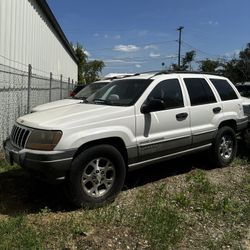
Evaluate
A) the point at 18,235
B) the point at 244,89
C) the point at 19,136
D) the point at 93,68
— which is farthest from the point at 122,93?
the point at 93,68

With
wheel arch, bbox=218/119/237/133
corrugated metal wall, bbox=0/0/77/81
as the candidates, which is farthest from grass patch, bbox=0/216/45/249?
corrugated metal wall, bbox=0/0/77/81

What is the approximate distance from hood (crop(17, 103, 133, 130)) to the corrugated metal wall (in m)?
4.39

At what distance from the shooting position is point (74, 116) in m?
5.61

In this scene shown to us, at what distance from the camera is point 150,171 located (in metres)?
7.61

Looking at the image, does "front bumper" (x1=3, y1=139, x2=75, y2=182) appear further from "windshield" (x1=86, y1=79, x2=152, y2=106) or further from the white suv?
"windshield" (x1=86, y1=79, x2=152, y2=106)

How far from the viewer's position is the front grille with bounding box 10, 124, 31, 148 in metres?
5.57

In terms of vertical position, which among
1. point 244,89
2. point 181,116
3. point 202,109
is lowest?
point 181,116

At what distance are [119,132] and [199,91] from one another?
2293 mm

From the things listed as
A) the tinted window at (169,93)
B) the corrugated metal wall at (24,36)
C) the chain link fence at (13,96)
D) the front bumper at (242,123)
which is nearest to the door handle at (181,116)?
the tinted window at (169,93)

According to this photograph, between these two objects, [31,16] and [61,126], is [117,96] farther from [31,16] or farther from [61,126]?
[31,16]

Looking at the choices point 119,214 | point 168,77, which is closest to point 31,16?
point 168,77

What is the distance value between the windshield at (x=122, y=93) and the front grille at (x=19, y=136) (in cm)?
136

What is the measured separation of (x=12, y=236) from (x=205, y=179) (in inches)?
146

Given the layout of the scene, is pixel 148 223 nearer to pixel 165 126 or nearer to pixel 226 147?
pixel 165 126
